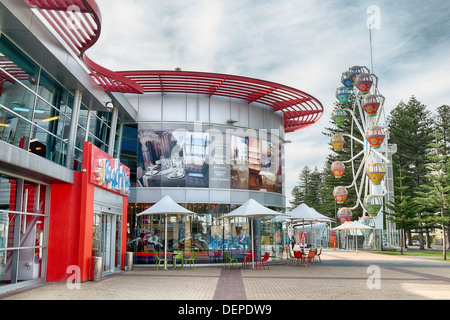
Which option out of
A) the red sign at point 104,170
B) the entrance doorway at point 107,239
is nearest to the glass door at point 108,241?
the entrance doorway at point 107,239

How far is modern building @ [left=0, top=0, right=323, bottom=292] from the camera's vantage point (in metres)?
10.4

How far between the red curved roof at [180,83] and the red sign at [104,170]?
2449 mm

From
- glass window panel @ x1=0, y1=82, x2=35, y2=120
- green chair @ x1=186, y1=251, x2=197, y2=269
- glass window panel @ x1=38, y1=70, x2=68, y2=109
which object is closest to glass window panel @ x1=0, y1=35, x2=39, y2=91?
glass window panel @ x1=0, y1=82, x2=35, y2=120

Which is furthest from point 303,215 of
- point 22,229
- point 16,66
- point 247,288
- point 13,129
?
point 16,66

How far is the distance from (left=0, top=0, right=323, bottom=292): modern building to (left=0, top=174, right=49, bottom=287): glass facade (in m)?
0.04

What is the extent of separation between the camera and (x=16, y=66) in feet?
34.3

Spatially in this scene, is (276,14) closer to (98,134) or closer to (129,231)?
(98,134)

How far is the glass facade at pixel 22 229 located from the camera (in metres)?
10.4

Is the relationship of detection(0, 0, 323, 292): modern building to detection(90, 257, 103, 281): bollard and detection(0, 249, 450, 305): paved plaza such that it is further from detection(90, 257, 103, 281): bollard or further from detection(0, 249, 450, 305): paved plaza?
detection(0, 249, 450, 305): paved plaza

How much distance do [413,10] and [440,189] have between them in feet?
45.1

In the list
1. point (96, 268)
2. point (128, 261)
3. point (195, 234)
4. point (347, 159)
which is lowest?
point (128, 261)

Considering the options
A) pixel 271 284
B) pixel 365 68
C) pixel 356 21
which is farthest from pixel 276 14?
pixel 365 68

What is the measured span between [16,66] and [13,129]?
63.1 inches

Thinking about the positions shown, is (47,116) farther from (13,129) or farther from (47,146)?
(13,129)
